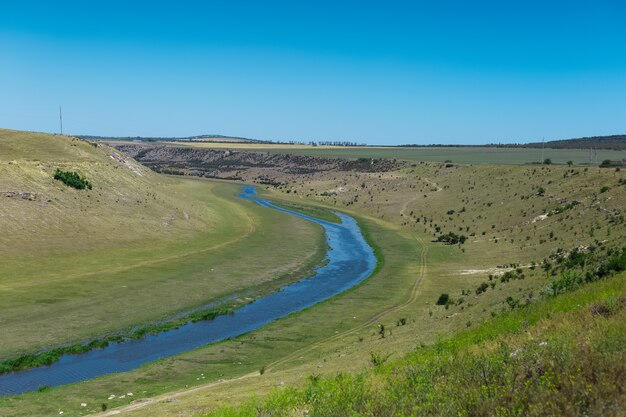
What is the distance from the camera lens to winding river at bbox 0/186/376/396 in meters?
25.0

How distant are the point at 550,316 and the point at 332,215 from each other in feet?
251

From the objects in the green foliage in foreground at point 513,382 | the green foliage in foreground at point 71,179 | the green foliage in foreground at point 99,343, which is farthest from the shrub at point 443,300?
the green foliage in foreground at point 71,179

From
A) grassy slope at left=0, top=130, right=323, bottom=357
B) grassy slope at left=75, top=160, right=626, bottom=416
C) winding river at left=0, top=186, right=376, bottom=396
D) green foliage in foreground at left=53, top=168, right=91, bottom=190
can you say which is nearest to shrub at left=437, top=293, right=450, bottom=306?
grassy slope at left=75, top=160, right=626, bottom=416

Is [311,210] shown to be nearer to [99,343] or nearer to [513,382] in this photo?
[99,343]

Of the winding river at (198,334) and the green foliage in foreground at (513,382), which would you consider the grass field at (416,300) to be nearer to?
the green foliage in foreground at (513,382)

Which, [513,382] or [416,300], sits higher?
[513,382]

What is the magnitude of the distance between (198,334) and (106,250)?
2336 cm

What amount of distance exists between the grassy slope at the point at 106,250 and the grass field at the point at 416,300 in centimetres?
812

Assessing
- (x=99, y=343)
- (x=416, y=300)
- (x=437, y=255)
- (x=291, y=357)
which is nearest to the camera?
(x=291, y=357)

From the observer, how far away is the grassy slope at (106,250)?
3362cm

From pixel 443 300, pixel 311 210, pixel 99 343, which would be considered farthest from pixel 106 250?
pixel 311 210

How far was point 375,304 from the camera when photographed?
38375 mm

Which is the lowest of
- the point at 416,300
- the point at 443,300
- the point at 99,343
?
the point at 416,300

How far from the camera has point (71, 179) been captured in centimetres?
6531
